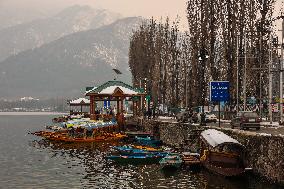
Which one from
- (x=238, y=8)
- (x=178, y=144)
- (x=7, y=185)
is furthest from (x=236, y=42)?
(x=7, y=185)

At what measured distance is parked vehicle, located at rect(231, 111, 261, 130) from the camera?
134 ft

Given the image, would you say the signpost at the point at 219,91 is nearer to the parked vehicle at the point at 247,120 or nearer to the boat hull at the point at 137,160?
the parked vehicle at the point at 247,120

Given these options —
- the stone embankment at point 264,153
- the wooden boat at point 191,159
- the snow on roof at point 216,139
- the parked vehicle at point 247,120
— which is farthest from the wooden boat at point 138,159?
the parked vehicle at point 247,120

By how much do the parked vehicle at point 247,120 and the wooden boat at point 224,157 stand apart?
27.7 feet

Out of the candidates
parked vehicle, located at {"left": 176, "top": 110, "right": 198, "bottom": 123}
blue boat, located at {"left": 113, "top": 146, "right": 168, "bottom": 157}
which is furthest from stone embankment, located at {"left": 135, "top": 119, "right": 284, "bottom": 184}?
parked vehicle, located at {"left": 176, "top": 110, "right": 198, "bottom": 123}

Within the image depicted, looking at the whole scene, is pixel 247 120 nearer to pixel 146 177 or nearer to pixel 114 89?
pixel 146 177

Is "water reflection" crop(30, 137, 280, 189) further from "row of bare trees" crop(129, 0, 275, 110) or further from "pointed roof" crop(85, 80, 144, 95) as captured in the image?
"pointed roof" crop(85, 80, 144, 95)

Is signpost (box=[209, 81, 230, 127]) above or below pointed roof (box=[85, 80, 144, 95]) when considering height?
below

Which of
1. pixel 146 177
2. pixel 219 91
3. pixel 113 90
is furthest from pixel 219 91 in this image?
pixel 113 90

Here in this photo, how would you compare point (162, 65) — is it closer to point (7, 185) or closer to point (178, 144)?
point (178, 144)

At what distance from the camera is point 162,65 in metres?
86.6

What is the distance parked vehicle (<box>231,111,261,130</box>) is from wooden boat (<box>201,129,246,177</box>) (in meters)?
8.45

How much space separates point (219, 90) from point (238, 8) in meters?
22.5

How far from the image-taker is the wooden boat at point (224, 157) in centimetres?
2922
